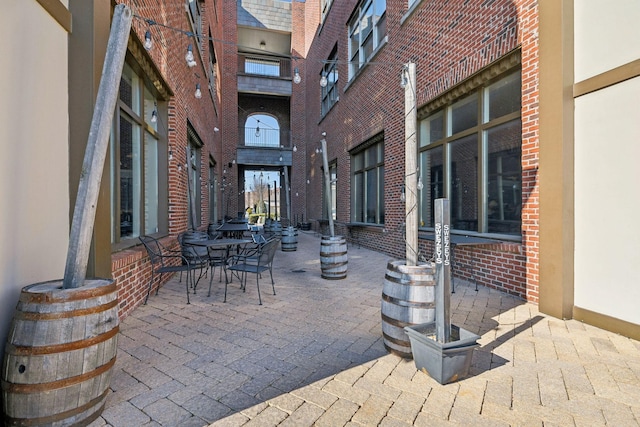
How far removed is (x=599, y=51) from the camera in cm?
312

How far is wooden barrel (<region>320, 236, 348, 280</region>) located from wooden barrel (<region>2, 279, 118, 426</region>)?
3.76 meters

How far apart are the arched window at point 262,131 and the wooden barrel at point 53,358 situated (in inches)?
663

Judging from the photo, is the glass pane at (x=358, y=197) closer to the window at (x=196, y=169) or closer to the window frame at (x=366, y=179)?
the window frame at (x=366, y=179)

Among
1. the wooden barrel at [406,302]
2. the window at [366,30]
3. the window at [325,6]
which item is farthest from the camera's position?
the window at [325,6]

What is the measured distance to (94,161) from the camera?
1920 millimetres

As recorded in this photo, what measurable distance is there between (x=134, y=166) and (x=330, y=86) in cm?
1022

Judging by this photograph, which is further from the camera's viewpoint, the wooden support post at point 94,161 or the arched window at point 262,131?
the arched window at point 262,131

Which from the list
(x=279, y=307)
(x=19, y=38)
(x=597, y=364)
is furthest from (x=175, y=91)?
(x=597, y=364)

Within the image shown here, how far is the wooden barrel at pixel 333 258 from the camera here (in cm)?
525

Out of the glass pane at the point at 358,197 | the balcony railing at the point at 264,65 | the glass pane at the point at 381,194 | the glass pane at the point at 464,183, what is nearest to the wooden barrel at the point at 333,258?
the glass pane at the point at 464,183

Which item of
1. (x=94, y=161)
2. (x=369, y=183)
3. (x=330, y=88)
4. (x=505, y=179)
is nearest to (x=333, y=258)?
(x=505, y=179)

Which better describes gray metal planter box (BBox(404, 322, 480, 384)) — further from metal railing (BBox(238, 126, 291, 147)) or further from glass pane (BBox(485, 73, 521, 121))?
metal railing (BBox(238, 126, 291, 147))

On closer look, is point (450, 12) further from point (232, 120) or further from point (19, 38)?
point (232, 120)

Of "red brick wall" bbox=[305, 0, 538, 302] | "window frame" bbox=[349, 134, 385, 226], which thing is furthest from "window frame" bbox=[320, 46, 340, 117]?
"window frame" bbox=[349, 134, 385, 226]
